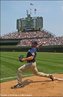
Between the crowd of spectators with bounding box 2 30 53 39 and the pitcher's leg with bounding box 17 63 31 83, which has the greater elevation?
the pitcher's leg with bounding box 17 63 31 83

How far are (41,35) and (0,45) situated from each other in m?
12.9

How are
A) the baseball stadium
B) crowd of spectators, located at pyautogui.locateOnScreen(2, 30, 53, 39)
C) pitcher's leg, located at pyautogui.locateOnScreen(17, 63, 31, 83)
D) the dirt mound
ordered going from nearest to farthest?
1. the dirt mound
2. the baseball stadium
3. pitcher's leg, located at pyautogui.locateOnScreen(17, 63, 31, 83)
4. crowd of spectators, located at pyautogui.locateOnScreen(2, 30, 53, 39)

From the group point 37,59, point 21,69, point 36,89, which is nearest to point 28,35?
point 37,59

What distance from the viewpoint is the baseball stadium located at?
10.9m

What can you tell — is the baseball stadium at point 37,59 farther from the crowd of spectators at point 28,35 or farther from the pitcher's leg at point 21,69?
the pitcher's leg at point 21,69

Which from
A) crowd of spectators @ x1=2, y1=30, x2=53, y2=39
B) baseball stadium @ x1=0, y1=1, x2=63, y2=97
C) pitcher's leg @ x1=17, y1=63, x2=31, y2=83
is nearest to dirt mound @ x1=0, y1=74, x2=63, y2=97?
baseball stadium @ x1=0, y1=1, x2=63, y2=97

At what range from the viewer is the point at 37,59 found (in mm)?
30984

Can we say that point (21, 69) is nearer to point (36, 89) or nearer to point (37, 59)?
point (36, 89)

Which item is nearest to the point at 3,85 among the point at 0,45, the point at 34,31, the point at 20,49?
the point at 20,49

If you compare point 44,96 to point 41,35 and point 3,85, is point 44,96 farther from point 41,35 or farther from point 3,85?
point 41,35

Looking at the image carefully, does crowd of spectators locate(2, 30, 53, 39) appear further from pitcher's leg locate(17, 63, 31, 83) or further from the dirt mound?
the dirt mound

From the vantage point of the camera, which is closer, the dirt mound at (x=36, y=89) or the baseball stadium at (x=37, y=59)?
the dirt mound at (x=36, y=89)

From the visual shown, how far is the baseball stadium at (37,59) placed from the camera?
1086cm

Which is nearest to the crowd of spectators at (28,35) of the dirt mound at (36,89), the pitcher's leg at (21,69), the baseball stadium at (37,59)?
the baseball stadium at (37,59)
